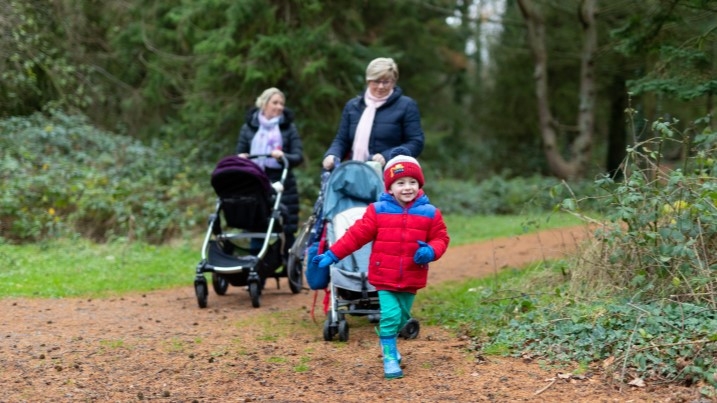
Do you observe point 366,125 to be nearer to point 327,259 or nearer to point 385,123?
point 385,123

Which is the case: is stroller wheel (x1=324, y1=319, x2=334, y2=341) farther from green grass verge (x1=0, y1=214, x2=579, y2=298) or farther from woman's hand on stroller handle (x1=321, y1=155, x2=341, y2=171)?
green grass verge (x1=0, y1=214, x2=579, y2=298)

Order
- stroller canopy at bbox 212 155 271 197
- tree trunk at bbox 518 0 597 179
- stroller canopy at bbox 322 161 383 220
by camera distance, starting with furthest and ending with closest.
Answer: tree trunk at bbox 518 0 597 179
stroller canopy at bbox 212 155 271 197
stroller canopy at bbox 322 161 383 220

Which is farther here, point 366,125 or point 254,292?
point 254,292

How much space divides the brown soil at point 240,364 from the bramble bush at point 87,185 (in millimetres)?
4334

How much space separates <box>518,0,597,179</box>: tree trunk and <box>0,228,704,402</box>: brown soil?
12.2m

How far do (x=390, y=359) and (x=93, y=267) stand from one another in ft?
19.1

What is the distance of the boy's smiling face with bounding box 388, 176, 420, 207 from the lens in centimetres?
555

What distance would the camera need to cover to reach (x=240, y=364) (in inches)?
223

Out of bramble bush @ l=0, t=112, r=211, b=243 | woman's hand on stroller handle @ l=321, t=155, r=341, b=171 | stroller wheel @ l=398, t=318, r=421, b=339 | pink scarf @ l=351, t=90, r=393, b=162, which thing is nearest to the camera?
stroller wheel @ l=398, t=318, r=421, b=339

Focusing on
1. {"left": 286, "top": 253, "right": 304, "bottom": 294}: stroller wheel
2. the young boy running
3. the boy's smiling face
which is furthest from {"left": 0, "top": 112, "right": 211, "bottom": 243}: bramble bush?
the boy's smiling face

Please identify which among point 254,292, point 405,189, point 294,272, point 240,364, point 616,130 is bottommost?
point 240,364

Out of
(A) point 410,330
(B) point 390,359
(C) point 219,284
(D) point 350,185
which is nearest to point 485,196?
(C) point 219,284

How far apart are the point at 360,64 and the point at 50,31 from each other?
604 cm

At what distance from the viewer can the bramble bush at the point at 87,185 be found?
11.9 meters
